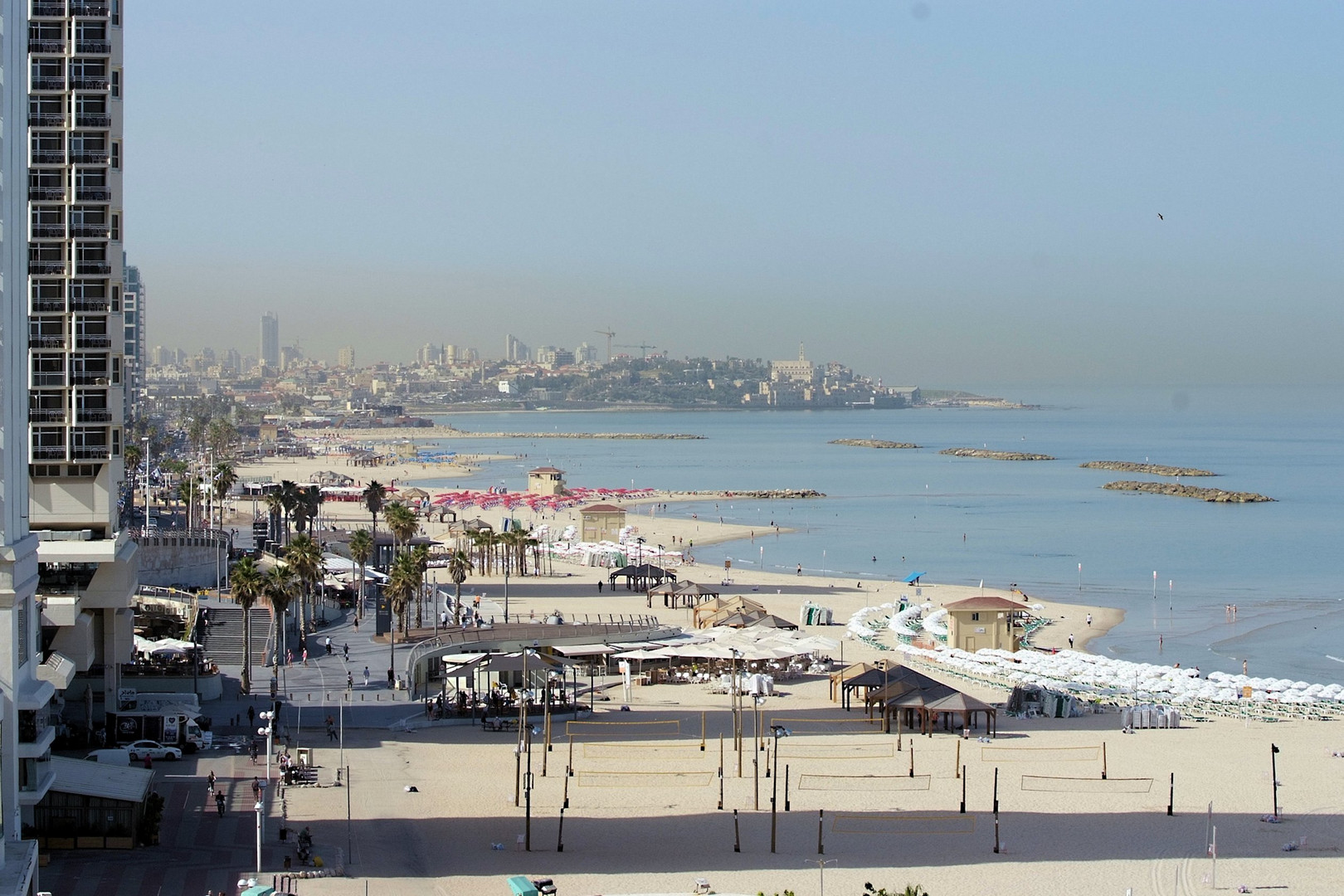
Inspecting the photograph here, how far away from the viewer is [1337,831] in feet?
77.8

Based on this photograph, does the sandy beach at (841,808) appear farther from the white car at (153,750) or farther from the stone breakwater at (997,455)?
the stone breakwater at (997,455)

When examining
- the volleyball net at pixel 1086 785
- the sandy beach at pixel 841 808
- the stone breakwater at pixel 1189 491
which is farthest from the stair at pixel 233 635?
the stone breakwater at pixel 1189 491

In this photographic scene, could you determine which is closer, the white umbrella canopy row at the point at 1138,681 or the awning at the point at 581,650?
the white umbrella canopy row at the point at 1138,681

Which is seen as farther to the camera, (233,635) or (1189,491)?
(1189,491)

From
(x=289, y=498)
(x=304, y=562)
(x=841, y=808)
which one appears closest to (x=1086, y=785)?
(x=841, y=808)

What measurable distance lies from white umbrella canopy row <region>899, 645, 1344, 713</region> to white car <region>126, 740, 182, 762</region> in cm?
1939

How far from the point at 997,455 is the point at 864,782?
150046 mm

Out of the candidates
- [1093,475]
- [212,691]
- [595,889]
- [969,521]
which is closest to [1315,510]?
[969,521]

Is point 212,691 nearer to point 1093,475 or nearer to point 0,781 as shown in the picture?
point 0,781

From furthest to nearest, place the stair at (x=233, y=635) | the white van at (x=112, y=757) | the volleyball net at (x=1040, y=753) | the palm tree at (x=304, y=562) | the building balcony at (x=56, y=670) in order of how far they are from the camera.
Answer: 1. the palm tree at (x=304, y=562)
2. the stair at (x=233, y=635)
3. the volleyball net at (x=1040, y=753)
4. the white van at (x=112, y=757)
5. the building balcony at (x=56, y=670)

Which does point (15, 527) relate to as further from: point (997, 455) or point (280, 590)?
point (997, 455)

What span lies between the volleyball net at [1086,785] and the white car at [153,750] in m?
14.9

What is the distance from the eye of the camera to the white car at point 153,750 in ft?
87.4

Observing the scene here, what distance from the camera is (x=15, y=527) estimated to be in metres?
18.0
